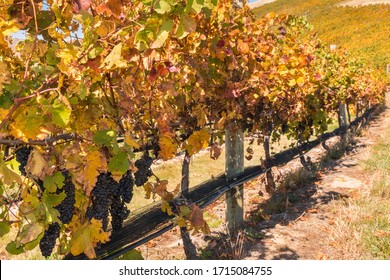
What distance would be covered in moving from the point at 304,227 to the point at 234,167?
1.51m

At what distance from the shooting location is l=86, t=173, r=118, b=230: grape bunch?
2.52 meters

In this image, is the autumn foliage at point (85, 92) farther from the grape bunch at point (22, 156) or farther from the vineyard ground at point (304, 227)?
the vineyard ground at point (304, 227)

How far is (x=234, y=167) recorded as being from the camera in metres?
5.84

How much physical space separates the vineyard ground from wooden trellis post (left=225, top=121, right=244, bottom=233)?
211 millimetres

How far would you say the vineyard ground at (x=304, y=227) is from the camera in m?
5.23

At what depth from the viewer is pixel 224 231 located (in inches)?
239

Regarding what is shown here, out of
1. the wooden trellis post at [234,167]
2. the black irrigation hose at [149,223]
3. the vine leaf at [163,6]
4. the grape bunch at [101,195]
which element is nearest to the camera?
the vine leaf at [163,6]

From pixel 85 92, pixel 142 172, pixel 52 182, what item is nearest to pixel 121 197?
pixel 142 172

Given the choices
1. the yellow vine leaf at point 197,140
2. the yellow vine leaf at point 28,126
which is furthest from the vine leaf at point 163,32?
the yellow vine leaf at point 197,140

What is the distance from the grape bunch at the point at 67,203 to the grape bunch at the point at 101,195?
0.19m

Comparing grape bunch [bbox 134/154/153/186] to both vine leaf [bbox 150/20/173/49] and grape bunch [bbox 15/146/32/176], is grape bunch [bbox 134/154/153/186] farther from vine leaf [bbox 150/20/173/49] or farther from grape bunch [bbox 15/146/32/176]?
vine leaf [bbox 150/20/173/49]

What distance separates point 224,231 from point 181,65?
2847mm

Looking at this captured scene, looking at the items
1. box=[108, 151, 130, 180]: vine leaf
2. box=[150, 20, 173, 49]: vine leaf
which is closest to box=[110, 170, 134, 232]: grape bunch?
box=[108, 151, 130, 180]: vine leaf
